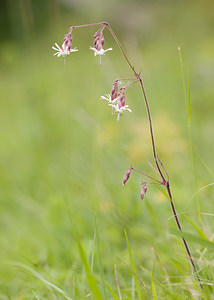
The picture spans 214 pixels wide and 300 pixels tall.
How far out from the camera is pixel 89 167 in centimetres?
335

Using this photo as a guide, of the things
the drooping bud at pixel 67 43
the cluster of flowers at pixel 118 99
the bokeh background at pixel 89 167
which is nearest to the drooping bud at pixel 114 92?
the cluster of flowers at pixel 118 99

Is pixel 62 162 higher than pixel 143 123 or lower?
lower

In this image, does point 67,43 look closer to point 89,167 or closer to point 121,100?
point 121,100

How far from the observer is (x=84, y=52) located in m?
11.1

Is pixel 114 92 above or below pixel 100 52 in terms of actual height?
below

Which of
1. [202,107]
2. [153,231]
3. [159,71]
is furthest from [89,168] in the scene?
[159,71]

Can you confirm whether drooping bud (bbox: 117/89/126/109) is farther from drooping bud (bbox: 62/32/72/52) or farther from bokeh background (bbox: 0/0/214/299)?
bokeh background (bbox: 0/0/214/299)

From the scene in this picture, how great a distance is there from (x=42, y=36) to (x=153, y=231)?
10130 mm

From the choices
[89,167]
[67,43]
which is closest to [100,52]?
[67,43]

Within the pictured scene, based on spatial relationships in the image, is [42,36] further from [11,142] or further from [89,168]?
[89,168]

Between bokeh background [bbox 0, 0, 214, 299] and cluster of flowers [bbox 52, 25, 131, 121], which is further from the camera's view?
bokeh background [bbox 0, 0, 214, 299]

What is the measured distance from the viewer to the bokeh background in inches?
67.5

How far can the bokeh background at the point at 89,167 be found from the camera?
5.63 ft

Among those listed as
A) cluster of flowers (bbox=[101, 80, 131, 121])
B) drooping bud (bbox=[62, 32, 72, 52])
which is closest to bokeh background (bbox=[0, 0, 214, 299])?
cluster of flowers (bbox=[101, 80, 131, 121])
